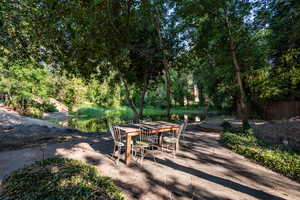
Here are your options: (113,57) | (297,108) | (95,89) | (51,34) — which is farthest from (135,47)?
(95,89)

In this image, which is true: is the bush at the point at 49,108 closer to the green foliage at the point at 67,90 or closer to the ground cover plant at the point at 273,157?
the green foliage at the point at 67,90

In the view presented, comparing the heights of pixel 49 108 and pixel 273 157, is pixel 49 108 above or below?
above

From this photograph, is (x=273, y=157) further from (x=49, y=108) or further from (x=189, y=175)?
(x=49, y=108)

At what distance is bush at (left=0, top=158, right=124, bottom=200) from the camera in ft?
6.05

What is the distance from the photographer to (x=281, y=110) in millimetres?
10562

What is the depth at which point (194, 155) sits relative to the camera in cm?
417

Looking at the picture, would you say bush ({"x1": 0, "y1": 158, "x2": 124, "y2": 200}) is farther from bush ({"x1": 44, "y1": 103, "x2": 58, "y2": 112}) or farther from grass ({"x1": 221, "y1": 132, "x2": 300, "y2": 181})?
bush ({"x1": 44, "y1": 103, "x2": 58, "y2": 112})

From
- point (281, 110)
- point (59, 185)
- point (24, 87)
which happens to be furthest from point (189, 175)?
point (24, 87)

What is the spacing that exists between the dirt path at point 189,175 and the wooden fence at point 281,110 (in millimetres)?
9404

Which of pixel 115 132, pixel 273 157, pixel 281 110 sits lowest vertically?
pixel 273 157

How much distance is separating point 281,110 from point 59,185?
14.0 metres

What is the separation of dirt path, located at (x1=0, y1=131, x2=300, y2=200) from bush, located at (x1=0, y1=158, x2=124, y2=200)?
1.78 feet

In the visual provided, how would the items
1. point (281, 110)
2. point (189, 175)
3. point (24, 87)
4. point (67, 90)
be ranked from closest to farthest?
point (189, 175) < point (281, 110) < point (24, 87) < point (67, 90)

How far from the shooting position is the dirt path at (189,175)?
7.95 ft
